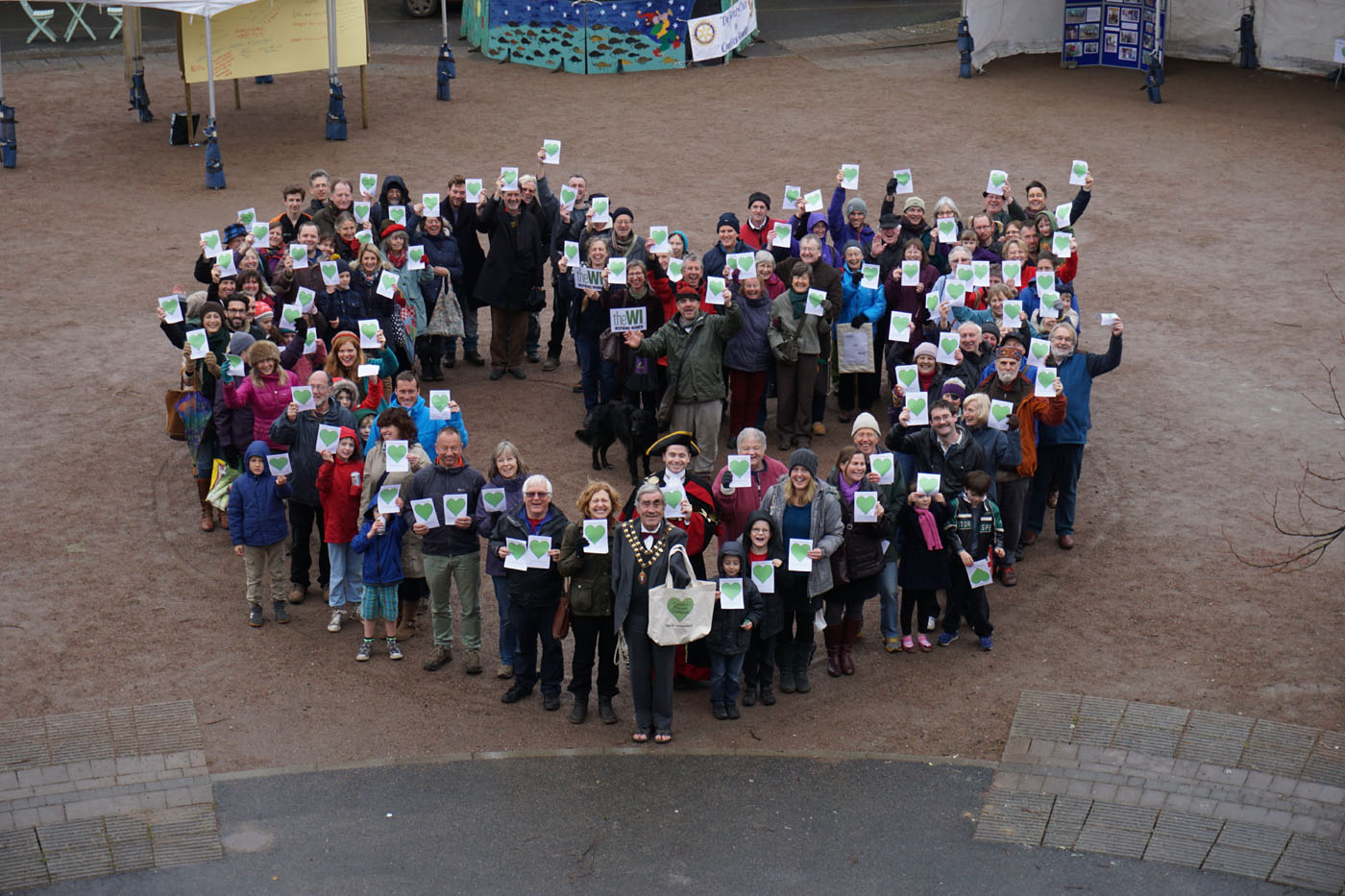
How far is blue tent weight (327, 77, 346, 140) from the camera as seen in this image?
22.8m

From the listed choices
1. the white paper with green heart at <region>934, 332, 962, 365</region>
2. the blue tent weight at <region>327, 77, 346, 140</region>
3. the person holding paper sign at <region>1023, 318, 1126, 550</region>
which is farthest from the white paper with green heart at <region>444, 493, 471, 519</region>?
the blue tent weight at <region>327, 77, 346, 140</region>

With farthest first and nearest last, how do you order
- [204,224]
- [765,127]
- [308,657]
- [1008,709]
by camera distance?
[765,127] → [204,224] → [308,657] → [1008,709]

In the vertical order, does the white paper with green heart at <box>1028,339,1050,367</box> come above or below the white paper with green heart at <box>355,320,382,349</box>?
above

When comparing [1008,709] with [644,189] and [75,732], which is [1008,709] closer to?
[75,732]

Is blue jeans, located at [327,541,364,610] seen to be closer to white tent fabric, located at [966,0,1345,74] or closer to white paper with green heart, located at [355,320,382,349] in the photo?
white paper with green heart, located at [355,320,382,349]

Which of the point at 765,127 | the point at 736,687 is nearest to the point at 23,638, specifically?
the point at 736,687

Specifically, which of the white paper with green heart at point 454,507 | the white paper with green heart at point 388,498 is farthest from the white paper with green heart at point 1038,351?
the white paper with green heart at point 388,498

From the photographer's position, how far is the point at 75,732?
9.81m

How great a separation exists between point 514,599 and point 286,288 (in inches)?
196

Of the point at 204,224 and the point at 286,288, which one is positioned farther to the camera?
the point at 204,224

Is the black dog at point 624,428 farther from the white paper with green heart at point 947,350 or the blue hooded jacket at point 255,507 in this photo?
the blue hooded jacket at point 255,507

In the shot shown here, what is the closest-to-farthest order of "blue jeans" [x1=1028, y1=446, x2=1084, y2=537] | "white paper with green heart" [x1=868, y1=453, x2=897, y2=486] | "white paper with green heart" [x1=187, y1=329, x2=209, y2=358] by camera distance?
1. "white paper with green heart" [x1=868, y1=453, x2=897, y2=486]
2. "white paper with green heart" [x1=187, y1=329, x2=209, y2=358]
3. "blue jeans" [x1=1028, y1=446, x2=1084, y2=537]

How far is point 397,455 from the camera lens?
1055cm

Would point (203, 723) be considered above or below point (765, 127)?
below
